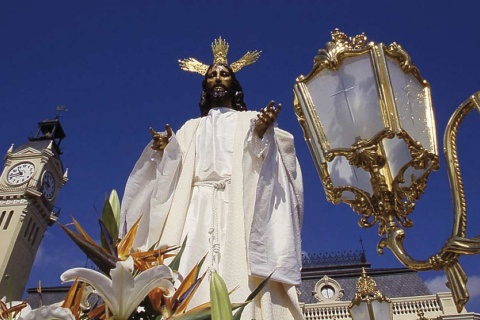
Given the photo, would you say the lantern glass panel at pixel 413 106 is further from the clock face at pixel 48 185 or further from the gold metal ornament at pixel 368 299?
the clock face at pixel 48 185

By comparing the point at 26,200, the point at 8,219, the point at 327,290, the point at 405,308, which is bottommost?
the point at 405,308

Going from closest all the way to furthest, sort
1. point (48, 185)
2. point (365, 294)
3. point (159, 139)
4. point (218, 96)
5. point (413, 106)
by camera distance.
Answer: point (413, 106) < point (159, 139) < point (218, 96) < point (365, 294) < point (48, 185)

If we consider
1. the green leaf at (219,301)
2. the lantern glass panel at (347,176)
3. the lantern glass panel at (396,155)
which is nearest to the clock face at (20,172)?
the lantern glass panel at (347,176)

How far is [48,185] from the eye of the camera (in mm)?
42438

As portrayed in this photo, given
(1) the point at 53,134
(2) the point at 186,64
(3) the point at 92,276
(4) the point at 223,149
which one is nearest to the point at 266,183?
(4) the point at 223,149

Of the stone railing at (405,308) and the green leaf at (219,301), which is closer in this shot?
the green leaf at (219,301)

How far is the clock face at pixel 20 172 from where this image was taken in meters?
40.6

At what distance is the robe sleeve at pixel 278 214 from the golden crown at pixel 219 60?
137cm

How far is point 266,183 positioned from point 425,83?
130 cm

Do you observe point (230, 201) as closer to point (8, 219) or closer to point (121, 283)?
point (121, 283)

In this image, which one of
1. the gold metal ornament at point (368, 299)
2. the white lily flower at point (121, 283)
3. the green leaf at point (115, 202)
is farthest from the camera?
the gold metal ornament at point (368, 299)

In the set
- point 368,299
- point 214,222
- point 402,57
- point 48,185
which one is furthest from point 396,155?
point 48,185

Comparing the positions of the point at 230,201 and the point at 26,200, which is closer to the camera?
the point at 230,201

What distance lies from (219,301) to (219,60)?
4.34 metres
